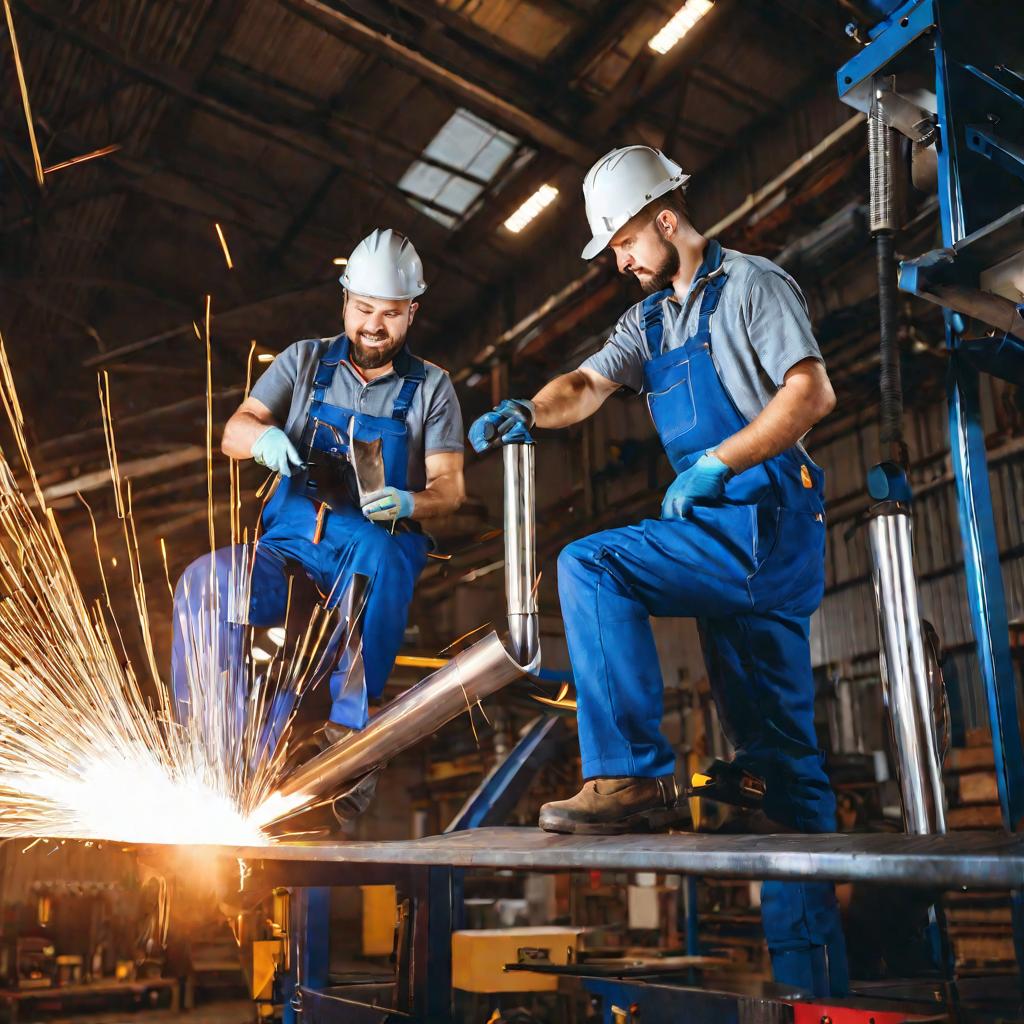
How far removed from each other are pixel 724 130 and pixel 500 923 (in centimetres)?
723

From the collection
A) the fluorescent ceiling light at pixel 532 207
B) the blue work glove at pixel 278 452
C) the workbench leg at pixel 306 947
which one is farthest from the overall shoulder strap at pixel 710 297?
the fluorescent ceiling light at pixel 532 207

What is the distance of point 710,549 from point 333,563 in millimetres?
1352

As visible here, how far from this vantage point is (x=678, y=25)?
21.5ft

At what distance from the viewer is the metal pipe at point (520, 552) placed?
7.54 feet

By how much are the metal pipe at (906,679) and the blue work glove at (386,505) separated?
1.56 m

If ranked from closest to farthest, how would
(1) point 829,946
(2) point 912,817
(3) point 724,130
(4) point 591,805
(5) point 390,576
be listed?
(2) point 912,817 < (4) point 591,805 < (1) point 829,946 < (5) point 390,576 < (3) point 724,130

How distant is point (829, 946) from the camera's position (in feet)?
7.79

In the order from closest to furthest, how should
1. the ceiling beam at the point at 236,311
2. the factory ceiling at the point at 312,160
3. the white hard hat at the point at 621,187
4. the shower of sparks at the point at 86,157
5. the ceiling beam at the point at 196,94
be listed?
the white hard hat at the point at 621,187
the ceiling beam at the point at 196,94
the factory ceiling at the point at 312,160
the shower of sparks at the point at 86,157
the ceiling beam at the point at 236,311

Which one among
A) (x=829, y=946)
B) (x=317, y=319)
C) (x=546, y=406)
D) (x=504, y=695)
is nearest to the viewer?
(x=829, y=946)

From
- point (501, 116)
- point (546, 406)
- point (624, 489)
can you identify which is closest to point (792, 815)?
point (546, 406)

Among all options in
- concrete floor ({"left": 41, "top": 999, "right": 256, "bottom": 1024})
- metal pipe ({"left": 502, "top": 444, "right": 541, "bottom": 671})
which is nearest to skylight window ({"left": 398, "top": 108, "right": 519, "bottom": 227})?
metal pipe ({"left": 502, "top": 444, "right": 541, "bottom": 671})

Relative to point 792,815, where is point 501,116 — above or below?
above

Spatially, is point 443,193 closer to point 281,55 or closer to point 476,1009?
point 281,55

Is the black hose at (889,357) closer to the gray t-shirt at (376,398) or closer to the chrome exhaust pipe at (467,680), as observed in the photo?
the chrome exhaust pipe at (467,680)
